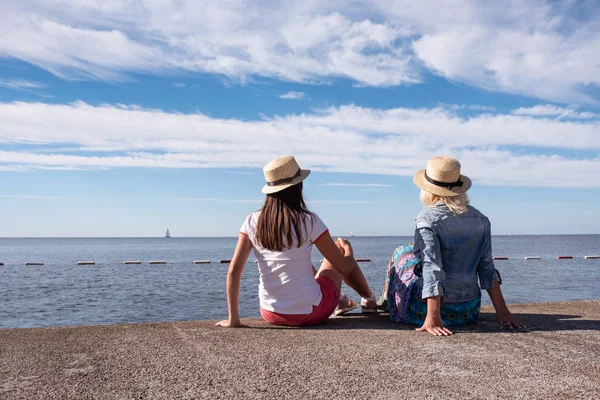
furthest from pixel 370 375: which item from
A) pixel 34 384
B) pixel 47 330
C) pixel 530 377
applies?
pixel 47 330

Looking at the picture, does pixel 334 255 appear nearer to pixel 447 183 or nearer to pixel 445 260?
pixel 445 260

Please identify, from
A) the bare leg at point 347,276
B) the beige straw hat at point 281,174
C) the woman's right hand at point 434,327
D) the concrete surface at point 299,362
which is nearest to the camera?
the concrete surface at point 299,362

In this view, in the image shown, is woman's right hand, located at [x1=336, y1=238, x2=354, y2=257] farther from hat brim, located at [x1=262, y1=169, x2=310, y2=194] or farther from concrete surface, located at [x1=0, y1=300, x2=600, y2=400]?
hat brim, located at [x1=262, y1=169, x2=310, y2=194]

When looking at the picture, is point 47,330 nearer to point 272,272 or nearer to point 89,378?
point 89,378

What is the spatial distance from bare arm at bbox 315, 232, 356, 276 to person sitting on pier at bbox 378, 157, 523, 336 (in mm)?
506

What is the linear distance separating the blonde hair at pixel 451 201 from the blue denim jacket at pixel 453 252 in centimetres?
4

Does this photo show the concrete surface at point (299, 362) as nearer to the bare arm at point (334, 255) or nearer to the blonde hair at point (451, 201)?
the bare arm at point (334, 255)

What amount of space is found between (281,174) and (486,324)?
2.37 metres

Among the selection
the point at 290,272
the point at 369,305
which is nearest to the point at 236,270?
the point at 290,272

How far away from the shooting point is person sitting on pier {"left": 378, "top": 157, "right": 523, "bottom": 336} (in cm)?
442

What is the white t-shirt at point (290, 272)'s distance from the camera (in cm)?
447

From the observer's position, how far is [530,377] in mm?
3215

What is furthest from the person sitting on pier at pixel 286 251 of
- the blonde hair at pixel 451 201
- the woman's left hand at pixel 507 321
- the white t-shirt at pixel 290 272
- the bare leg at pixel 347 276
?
the woman's left hand at pixel 507 321

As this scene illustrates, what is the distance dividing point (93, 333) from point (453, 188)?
330cm
